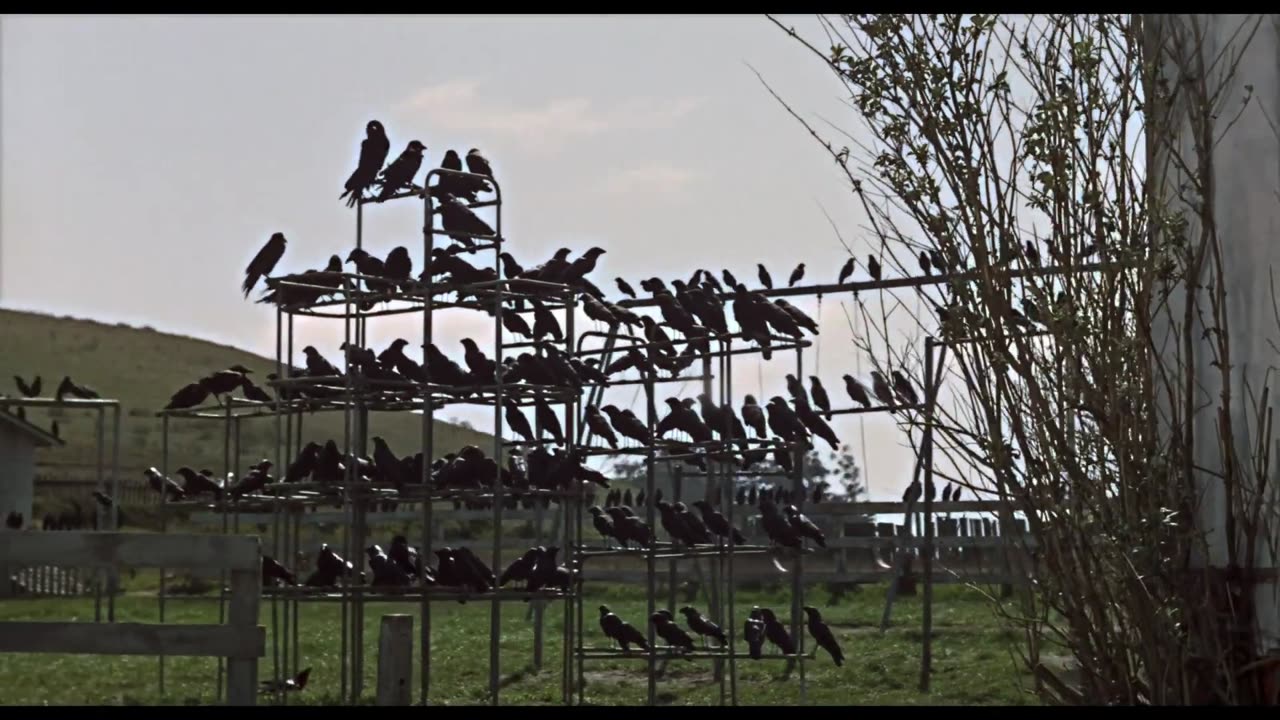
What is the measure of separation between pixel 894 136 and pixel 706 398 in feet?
18.6

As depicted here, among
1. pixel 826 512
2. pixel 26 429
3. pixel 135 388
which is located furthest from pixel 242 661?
pixel 135 388

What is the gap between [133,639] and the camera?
245 inches

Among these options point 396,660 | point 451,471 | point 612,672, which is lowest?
point 612,672

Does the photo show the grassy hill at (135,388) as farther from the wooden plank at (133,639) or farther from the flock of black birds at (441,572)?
the wooden plank at (133,639)

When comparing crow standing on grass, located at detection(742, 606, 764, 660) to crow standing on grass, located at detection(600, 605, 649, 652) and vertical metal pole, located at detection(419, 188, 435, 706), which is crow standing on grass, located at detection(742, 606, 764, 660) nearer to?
crow standing on grass, located at detection(600, 605, 649, 652)

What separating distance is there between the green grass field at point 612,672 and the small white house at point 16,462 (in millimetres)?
18174

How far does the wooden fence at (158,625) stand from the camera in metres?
6.02

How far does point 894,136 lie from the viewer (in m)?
6.23

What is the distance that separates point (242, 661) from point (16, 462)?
32.7 meters

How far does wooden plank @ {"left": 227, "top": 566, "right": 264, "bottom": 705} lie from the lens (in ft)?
19.7

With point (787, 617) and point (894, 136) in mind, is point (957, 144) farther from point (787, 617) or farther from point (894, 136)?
point (787, 617)

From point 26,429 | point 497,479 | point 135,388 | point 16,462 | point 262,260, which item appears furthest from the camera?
point 135,388

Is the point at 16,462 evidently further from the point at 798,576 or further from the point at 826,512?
the point at 798,576

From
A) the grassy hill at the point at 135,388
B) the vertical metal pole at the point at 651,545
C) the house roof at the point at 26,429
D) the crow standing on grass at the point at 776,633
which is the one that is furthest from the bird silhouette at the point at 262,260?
A: the grassy hill at the point at 135,388
